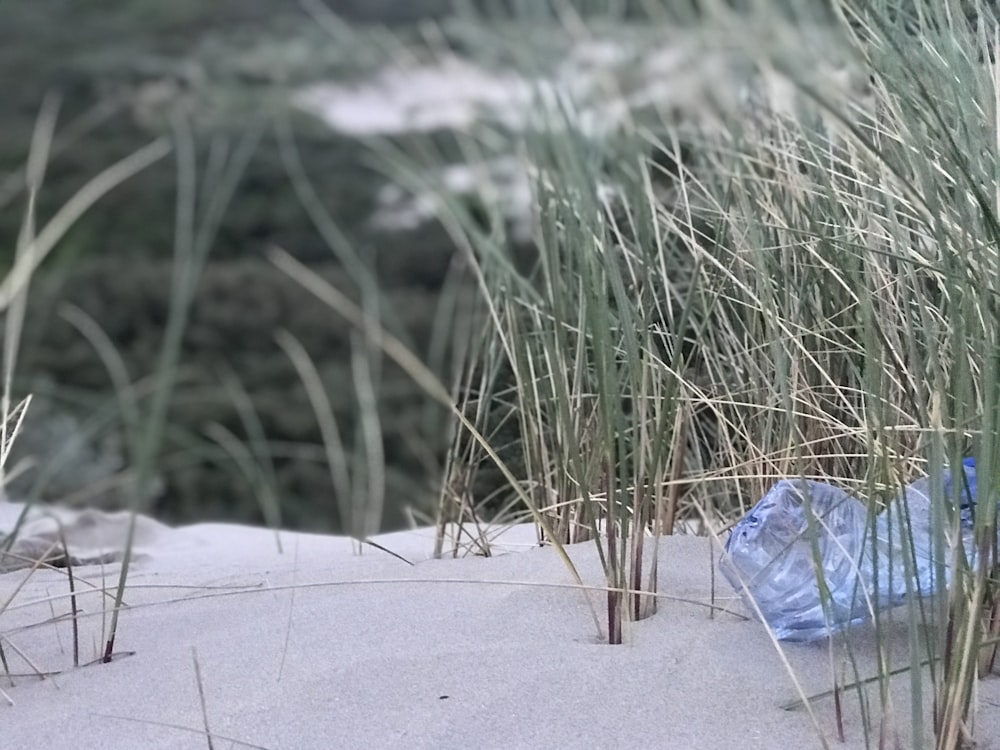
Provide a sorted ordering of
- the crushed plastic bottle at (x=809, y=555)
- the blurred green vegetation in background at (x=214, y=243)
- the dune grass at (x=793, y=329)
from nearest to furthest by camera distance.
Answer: the dune grass at (x=793, y=329)
the crushed plastic bottle at (x=809, y=555)
the blurred green vegetation in background at (x=214, y=243)

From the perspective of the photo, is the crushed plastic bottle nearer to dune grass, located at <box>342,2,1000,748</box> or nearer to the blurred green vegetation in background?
dune grass, located at <box>342,2,1000,748</box>

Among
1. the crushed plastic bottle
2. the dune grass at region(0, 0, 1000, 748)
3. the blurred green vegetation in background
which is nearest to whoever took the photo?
the dune grass at region(0, 0, 1000, 748)

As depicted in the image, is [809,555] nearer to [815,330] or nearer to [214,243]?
[815,330]

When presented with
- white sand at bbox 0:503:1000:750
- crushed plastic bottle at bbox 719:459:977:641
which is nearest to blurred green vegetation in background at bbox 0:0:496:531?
white sand at bbox 0:503:1000:750

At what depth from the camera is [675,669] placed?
44.4 inches

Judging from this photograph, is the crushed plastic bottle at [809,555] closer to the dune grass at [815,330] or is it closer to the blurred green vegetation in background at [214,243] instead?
the dune grass at [815,330]

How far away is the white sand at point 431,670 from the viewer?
1.04m

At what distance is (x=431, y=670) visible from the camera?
1.15m

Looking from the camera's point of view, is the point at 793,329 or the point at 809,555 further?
the point at 793,329

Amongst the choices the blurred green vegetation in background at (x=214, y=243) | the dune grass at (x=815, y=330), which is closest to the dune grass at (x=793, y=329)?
the dune grass at (x=815, y=330)

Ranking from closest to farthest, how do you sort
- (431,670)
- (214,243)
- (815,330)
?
(431,670) → (815,330) → (214,243)

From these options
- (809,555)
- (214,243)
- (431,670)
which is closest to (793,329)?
(809,555)

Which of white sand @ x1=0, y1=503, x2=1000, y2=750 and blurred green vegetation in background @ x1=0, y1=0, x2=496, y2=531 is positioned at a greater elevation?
blurred green vegetation in background @ x1=0, y1=0, x2=496, y2=531

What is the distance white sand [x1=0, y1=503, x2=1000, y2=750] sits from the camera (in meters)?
1.04
